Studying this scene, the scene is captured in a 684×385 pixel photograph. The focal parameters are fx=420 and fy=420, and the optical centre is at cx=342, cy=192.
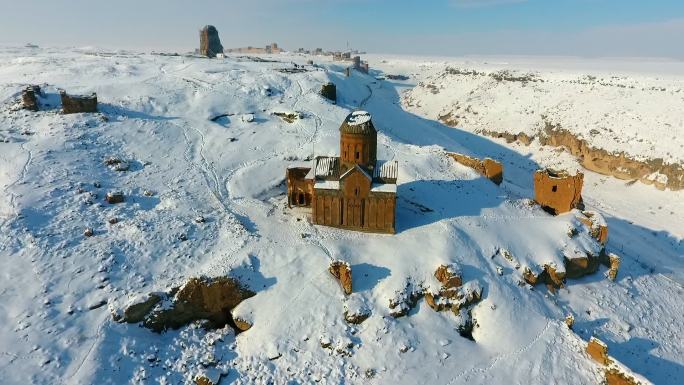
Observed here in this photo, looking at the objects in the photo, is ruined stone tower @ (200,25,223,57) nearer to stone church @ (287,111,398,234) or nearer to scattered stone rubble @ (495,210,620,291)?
stone church @ (287,111,398,234)

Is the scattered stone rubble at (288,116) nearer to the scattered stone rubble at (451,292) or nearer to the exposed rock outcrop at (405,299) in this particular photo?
the scattered stone rubble at (451,292)

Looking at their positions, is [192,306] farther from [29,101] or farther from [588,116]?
[588,116]

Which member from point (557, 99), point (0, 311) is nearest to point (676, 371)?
point (0, 311)

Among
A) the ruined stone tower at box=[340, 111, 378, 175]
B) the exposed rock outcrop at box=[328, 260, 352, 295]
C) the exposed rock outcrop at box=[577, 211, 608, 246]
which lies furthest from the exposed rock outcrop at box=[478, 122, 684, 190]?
the exposed rock outcrop at box=[328, 260, 352, 295]

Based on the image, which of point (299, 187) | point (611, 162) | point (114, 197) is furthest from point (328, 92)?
point (611, 162)

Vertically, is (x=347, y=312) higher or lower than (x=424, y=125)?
lower

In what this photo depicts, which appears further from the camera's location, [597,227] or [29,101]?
[29,101]

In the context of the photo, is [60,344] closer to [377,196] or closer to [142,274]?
[142,274]
